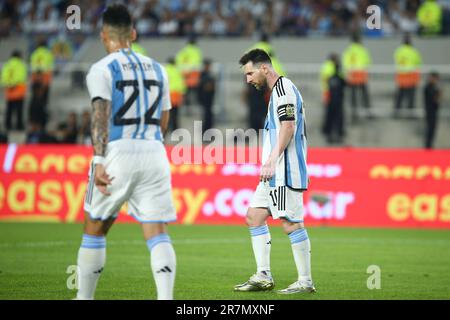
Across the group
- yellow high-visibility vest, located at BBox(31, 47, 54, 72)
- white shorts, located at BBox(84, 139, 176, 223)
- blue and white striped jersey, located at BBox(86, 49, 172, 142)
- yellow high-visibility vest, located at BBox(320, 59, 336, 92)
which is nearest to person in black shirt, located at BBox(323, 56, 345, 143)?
yellow high-visibility vest, located at BBox(320, 59, 336, 92)

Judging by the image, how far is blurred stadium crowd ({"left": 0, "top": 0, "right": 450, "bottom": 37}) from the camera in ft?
88.5

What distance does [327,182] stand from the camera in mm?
18328

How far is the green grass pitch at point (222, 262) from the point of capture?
31.1 feet

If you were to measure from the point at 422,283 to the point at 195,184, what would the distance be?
8.56 metres

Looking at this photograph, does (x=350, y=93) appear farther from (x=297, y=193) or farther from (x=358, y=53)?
(x=297, y=193)

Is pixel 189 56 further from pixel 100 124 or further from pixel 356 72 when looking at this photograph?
pixel 100 124

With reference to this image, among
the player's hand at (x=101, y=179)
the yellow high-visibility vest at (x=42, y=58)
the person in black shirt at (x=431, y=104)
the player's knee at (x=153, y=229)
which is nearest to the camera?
the player's hand at (x=101, y=179)

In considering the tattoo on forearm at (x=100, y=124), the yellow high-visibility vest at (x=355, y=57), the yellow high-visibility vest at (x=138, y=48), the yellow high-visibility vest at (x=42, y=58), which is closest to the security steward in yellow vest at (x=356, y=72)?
the yellow high-visibility vest at (x=355, y=57)

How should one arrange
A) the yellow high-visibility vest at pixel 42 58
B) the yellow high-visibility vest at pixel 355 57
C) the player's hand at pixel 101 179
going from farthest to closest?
1. the yellow high-visibility vest at pixel 42 58
2. the yellow high-visibility vest at pixel 355 57
3. the player's hand at pixel 101 179

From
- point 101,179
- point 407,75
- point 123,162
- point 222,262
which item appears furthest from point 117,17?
point 407,75

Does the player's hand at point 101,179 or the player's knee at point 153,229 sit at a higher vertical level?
the player's hand at point 101,179

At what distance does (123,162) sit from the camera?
7609 millimetres

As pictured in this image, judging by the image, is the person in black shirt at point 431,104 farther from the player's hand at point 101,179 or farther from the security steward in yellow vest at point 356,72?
the player's hand at point 101,179

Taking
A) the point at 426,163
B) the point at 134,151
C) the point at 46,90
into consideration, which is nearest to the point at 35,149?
the point at 46,90
